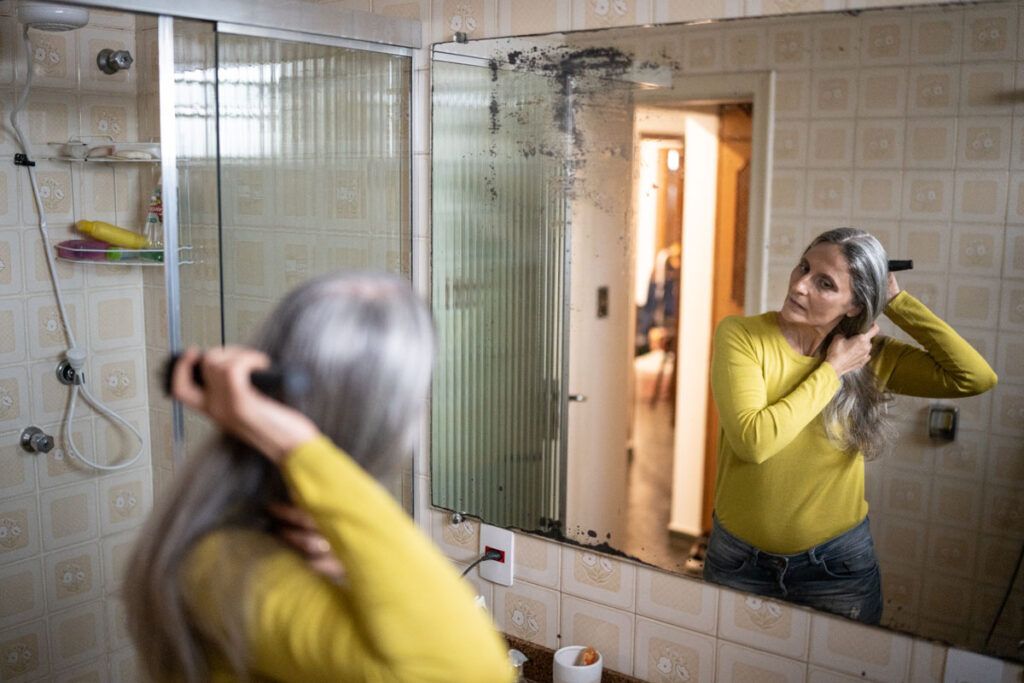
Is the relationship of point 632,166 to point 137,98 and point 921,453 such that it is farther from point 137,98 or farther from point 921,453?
point 137,98

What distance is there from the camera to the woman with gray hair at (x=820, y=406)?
1.38 metres

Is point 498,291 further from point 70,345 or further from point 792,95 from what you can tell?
point 70,345

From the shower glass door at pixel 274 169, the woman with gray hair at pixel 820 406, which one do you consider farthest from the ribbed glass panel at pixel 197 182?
the woman with gray hair at pixel 820 406

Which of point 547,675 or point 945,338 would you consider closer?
point 945,338

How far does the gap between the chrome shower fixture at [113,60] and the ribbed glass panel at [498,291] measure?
736 millimetres

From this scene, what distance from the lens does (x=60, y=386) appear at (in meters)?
2.17

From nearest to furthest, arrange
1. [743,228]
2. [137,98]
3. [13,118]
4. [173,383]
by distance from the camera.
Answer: [173,383] < [743,228] < [13,118] < [137,98]

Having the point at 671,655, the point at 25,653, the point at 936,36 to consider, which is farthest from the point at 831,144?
the point at 25,653

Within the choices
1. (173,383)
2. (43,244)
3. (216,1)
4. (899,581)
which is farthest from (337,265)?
(899,581)

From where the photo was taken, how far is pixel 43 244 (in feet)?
6.89

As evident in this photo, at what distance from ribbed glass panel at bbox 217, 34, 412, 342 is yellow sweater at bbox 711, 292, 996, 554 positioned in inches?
28.5

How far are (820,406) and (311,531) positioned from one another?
2.69 feet

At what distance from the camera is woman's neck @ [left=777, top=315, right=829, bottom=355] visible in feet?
4.77

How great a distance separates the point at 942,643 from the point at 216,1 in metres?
1.42
